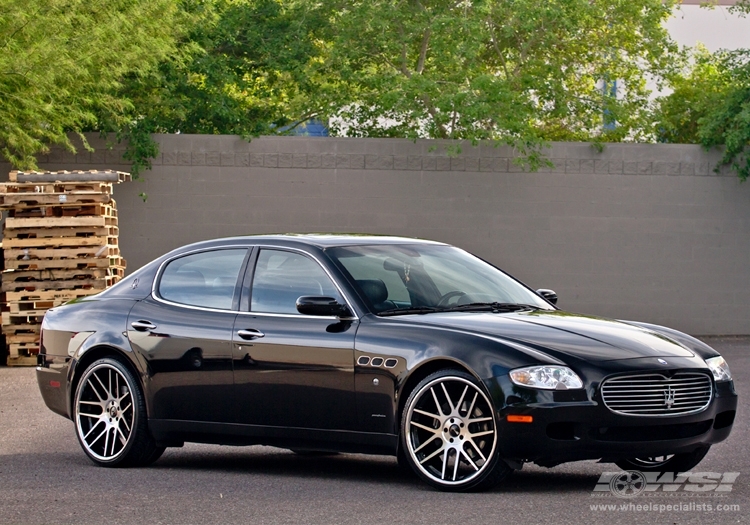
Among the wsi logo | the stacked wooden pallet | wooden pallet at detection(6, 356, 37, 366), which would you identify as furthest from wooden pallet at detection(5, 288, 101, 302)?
the wsi logo

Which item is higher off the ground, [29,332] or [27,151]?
[27,151]

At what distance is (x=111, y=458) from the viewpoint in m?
8.70

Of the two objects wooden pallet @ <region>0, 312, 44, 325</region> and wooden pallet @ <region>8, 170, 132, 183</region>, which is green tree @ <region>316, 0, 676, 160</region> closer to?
wooden pallet @ <region>8, 170, 132, 183</region>

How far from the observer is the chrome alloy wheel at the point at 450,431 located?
7.03 meters

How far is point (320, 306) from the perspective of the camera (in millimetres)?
7664

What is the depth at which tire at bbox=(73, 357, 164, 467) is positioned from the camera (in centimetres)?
864

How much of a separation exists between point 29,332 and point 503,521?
1152cm

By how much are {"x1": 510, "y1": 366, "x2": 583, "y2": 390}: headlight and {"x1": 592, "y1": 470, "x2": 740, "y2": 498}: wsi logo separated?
70 cm

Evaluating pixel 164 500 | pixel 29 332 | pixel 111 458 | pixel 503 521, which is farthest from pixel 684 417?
pixel 29 332

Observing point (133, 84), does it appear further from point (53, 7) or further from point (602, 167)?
point (602, 167)

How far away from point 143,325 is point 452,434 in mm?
2591

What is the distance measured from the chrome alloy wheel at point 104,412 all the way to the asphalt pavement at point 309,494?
0.59ft

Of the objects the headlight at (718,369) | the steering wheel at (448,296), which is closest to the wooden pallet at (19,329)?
the steering wheel at (448,296)

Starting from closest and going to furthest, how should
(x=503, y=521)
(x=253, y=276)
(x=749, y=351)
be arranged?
(x=503, y=521)
(x=253, y=276)
(x=749, y=351)
